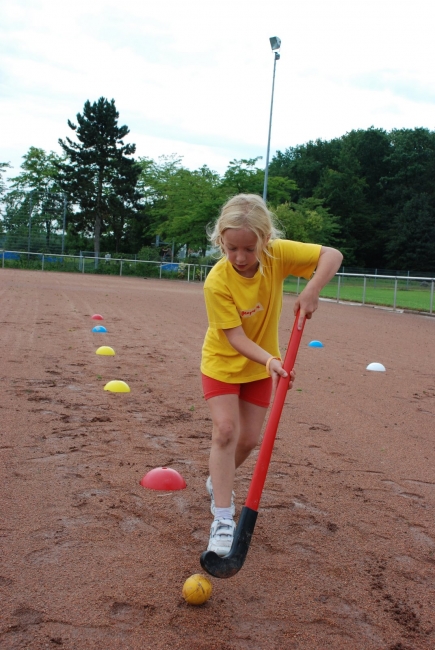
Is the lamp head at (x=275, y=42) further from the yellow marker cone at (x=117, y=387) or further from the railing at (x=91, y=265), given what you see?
the yellow marker cone at (x=117, y=387)

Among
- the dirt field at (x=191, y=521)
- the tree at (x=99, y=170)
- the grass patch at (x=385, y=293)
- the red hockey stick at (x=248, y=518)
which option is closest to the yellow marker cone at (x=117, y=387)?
the dirt field at (x=191, y=521)

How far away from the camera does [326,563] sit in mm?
3271

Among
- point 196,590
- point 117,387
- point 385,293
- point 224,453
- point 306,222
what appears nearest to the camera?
point 196,590

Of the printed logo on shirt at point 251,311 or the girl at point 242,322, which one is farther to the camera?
the printed logo on shirt at point 251,311

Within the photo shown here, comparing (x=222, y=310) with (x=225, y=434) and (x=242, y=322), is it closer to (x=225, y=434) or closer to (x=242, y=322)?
(x=242, y=322)

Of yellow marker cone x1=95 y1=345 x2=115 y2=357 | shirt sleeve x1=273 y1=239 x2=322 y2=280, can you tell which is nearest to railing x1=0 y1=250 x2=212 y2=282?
yellow marker cone x1=95 y1=345 x2=115 y2=357

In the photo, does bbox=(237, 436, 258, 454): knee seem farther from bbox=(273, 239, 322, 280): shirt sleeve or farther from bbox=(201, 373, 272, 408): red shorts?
bbox=(273, 239, 322, 280): shirt sleeve

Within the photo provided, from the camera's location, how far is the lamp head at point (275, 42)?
33125 mm

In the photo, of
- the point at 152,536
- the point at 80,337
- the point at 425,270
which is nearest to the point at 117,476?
the point at 152,536

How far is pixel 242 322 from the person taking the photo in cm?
355

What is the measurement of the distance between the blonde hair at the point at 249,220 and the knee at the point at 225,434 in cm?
79

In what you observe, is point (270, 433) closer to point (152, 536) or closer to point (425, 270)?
point (152, 536)

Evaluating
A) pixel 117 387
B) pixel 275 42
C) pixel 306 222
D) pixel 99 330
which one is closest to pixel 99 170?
pixel 306 222

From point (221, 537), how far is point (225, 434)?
490 mm
